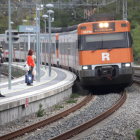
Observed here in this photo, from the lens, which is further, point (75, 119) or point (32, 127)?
point (75, 119)

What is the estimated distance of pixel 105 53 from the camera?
1609 centimetres

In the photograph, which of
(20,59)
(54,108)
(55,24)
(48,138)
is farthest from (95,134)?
(55,24)

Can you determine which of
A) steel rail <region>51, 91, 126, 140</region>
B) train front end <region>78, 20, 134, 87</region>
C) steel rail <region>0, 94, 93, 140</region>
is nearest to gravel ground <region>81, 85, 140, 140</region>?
steel rail <region>51, 91, 126, 140</region>

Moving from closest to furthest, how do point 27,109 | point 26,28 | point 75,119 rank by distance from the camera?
point 27,109
point 75,119
point 26,28

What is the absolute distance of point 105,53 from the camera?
1609 cm

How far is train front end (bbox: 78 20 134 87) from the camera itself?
1593 centimetres

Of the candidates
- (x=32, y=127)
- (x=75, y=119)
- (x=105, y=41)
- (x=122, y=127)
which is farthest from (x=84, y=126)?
(x=105, y=41)

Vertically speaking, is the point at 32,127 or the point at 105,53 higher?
the point at 105,53

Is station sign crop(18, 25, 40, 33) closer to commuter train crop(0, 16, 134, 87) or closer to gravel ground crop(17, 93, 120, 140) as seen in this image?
commuter train crop(0, 16, 134, 87)

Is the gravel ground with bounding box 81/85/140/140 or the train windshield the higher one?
the train windshield

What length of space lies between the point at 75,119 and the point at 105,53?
17.1ft

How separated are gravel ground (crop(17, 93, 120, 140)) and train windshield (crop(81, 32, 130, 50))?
2.25 meters

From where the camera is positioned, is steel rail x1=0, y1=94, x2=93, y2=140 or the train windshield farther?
the train windshield

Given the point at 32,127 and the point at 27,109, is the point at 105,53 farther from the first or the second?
the point at 32,127
